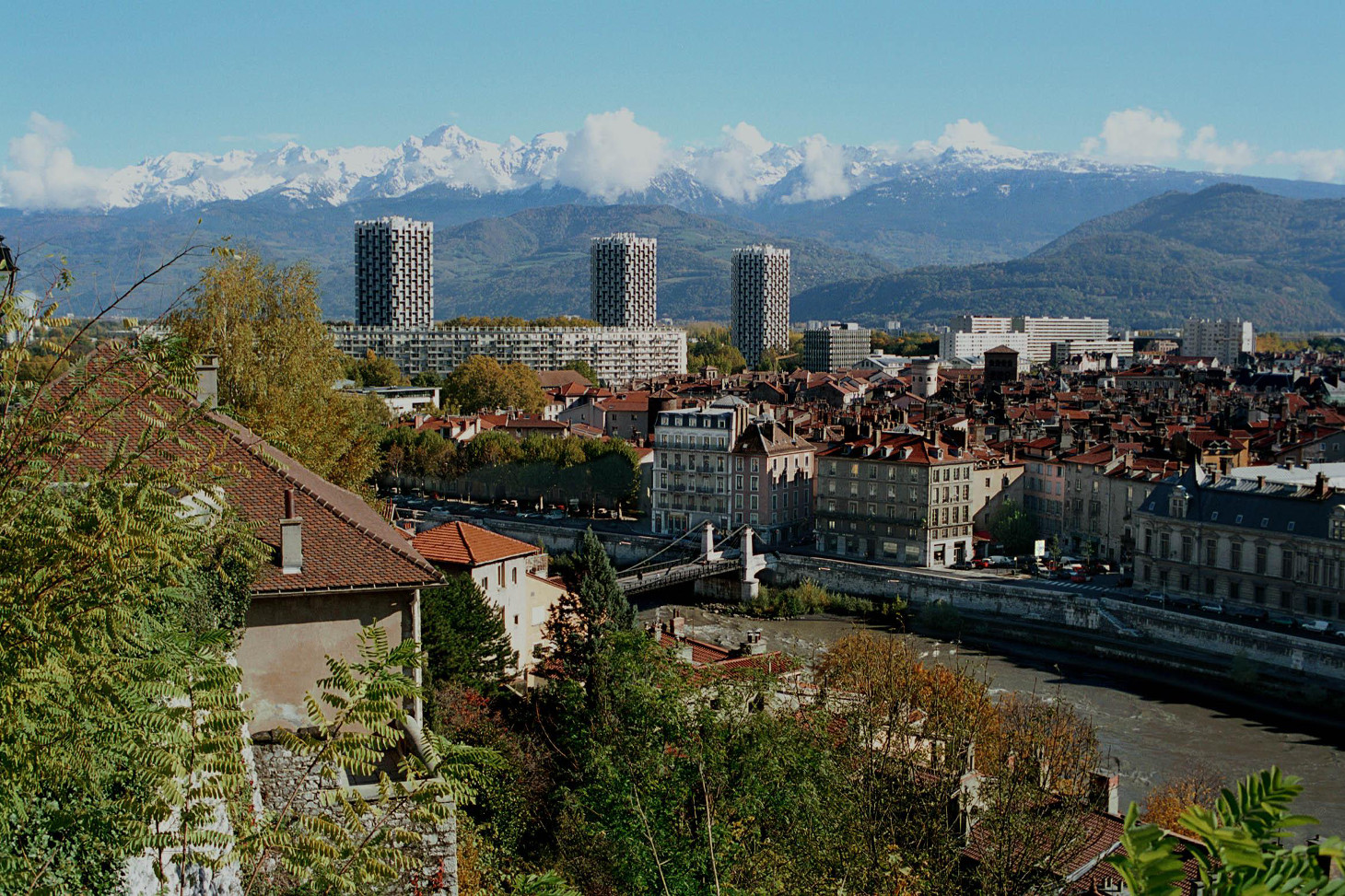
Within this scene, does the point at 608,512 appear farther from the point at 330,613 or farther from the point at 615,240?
the point at 615,240

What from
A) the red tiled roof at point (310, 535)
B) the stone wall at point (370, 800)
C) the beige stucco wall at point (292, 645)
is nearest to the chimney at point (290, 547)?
the red tiled roof at point (310, 535)

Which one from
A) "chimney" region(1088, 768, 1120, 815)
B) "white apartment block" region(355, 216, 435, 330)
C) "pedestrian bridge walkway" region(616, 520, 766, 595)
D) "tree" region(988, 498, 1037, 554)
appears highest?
"white apartment block" region(355, 216, 435, 330)

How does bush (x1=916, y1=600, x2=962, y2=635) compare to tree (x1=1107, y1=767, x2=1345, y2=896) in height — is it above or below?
below

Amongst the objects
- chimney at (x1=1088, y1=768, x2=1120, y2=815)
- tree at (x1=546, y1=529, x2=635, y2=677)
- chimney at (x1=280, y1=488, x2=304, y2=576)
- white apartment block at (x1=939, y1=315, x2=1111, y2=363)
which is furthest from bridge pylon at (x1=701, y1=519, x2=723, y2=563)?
white apartment block at (x1=939, y1=315, x2=1111, y2=363)

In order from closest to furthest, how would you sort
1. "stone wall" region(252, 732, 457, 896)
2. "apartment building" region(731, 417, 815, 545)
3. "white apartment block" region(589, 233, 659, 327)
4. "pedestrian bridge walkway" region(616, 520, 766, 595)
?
1. "stone wall" region(252, 732, 457, 896)
2. "pedestrian bridge walkway" region(616, 520, 766, 595)
3. "apartment building" region(731, 417, 815, 545)
4. "white apartment block" region(589, 233, 659, 327)

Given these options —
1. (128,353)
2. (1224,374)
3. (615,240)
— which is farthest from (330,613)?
(615,240)

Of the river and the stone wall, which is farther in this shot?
the river

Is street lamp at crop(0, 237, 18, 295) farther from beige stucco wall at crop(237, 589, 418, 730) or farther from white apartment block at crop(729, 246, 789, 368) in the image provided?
white apartment block at crop(729, 246, 789, 368)
